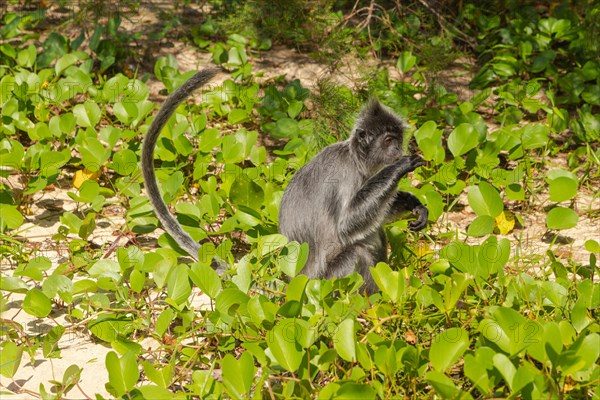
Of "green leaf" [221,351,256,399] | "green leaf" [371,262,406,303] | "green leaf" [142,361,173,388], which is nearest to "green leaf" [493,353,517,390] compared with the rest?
"green leaf" [371,262,406,303]

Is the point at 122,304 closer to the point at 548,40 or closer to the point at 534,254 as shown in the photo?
the point at 534,254

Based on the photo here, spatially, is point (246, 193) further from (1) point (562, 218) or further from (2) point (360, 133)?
(1) point (562, 218)

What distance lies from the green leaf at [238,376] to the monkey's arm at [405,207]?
2151 mm

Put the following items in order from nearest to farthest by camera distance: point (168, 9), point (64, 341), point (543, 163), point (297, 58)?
point (64, 341) < point (543, 163) < point (297, 58) < point (168, 9)

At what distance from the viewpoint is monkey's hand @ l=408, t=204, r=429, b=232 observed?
18.7ft

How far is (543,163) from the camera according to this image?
703cm

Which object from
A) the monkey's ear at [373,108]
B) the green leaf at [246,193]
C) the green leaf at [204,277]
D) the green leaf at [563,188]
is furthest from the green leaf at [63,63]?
the green leaf at [563,188]

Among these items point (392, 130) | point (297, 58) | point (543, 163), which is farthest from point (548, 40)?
point (392, 130)

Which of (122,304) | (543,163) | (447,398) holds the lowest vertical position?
(543,163)

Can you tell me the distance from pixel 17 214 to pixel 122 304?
134cm

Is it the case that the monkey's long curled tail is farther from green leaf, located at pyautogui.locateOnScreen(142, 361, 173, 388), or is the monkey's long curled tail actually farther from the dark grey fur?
green leaf, located at pyautogui.locateOnScreen(142, 361, 173, 388)

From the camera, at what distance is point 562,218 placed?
5.57 metres

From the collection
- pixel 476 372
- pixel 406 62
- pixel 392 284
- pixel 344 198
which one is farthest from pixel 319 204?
pixel 406 62

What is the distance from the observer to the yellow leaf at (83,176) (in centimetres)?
672
